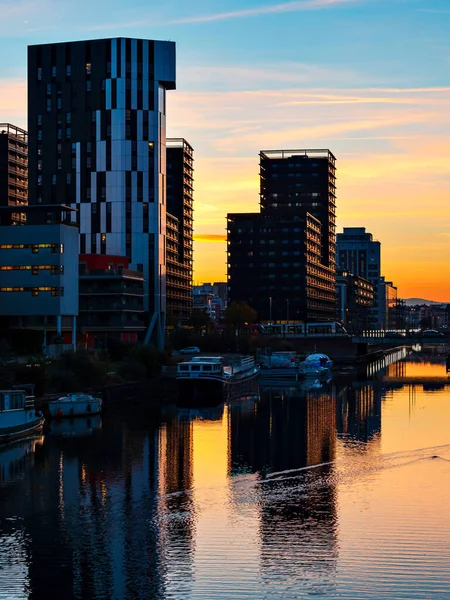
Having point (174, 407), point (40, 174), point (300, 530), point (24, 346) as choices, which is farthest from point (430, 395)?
point (40, 174)

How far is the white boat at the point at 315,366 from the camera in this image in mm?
153000

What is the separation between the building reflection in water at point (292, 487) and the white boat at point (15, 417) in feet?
52.6

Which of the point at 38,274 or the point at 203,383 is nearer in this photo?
the point at 203,383

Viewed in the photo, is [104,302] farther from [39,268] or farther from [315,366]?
[315,366]

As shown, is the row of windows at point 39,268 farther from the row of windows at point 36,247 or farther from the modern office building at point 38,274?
the row of windows at point 36,247

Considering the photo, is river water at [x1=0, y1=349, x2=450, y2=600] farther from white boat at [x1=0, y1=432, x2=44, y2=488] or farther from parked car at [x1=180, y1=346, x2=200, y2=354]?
parked car at [x1=180, y1=346, x2=200, y2=354]

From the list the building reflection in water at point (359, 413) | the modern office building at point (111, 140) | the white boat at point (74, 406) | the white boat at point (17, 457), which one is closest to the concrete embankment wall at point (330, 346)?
the modern office building at point (111, 140)

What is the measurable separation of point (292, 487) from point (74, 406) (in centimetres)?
3590

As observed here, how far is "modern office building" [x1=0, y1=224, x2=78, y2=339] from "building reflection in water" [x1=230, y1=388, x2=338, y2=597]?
1466 inches

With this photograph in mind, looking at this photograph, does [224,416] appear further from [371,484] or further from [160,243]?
[160,243]

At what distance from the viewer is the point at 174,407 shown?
105 meters

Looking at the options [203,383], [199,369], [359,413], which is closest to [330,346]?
[199,369]

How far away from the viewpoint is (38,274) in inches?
5049

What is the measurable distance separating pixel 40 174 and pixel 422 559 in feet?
508
